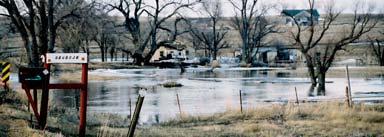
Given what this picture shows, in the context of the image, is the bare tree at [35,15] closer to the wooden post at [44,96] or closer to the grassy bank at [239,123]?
the grassy bank at [239,123]

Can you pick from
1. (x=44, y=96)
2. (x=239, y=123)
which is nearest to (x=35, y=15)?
(x=239, y=123)

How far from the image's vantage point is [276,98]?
26.5 m

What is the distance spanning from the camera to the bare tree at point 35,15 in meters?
29.8

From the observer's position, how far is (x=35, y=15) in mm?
32188

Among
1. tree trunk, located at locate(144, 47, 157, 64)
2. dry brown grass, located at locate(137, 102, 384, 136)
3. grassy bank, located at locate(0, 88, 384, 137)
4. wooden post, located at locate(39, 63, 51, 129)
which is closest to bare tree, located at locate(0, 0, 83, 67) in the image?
grassy bank, located at locate(0, 88, 384, 137)

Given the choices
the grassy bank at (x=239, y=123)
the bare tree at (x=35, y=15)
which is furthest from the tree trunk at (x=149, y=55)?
the grassy bank at (x=239, y=123)

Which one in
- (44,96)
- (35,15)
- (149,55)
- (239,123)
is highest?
(35,15)

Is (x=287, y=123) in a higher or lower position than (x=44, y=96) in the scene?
lower

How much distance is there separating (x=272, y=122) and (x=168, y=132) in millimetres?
3961

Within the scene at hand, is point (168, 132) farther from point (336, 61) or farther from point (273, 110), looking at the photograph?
point (336, 61)

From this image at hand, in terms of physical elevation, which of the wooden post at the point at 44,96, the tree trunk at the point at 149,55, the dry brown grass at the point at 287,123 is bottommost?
the dry brown grass at the point at 287,123

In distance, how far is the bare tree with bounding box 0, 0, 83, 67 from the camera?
2984 centimetres

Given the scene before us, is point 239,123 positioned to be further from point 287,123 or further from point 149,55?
point 149,55

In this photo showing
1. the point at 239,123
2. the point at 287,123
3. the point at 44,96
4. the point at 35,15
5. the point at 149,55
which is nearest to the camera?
the point at 44,96
